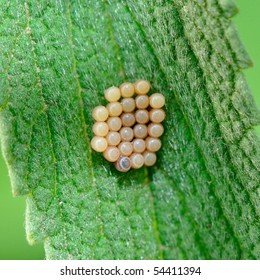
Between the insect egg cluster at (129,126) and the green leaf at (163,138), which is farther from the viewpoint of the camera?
the insect egg cluster at (129,126)

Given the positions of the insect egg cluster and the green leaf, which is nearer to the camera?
the green leaf

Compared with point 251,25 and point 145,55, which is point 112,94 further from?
point 251,25

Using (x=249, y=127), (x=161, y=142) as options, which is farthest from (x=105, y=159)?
(x=249, y=127)
